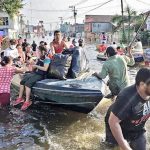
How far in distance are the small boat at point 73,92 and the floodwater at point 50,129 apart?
475 mm

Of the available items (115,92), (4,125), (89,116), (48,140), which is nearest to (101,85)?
(115,92)

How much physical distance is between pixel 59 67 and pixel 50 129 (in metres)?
1.64

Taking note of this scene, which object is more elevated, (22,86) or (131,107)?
(131,107)

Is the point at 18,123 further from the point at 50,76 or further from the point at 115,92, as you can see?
the point at 115,92

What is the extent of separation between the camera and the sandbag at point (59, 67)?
899 cm

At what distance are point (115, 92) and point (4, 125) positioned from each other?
2786 millimetres

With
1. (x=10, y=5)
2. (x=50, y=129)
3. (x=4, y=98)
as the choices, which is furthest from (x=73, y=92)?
(x=10, y=5)

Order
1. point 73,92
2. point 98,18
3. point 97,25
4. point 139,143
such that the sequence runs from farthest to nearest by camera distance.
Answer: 1. point 98,18
2. point 97,25
3. point 73,92
4. point 139,143

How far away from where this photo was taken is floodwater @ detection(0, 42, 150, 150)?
7.12 metres

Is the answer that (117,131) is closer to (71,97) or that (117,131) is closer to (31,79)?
(71,97)

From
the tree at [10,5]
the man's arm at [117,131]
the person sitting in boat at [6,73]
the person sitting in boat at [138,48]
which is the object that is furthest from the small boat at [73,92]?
the tree at [10,5]

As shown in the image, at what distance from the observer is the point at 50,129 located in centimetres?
832

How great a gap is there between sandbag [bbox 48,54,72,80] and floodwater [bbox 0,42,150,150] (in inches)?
44.1

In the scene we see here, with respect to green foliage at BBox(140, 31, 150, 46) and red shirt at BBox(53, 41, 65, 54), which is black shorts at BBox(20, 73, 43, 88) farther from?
green foliage at BBox(140, 31, 150, 46)
